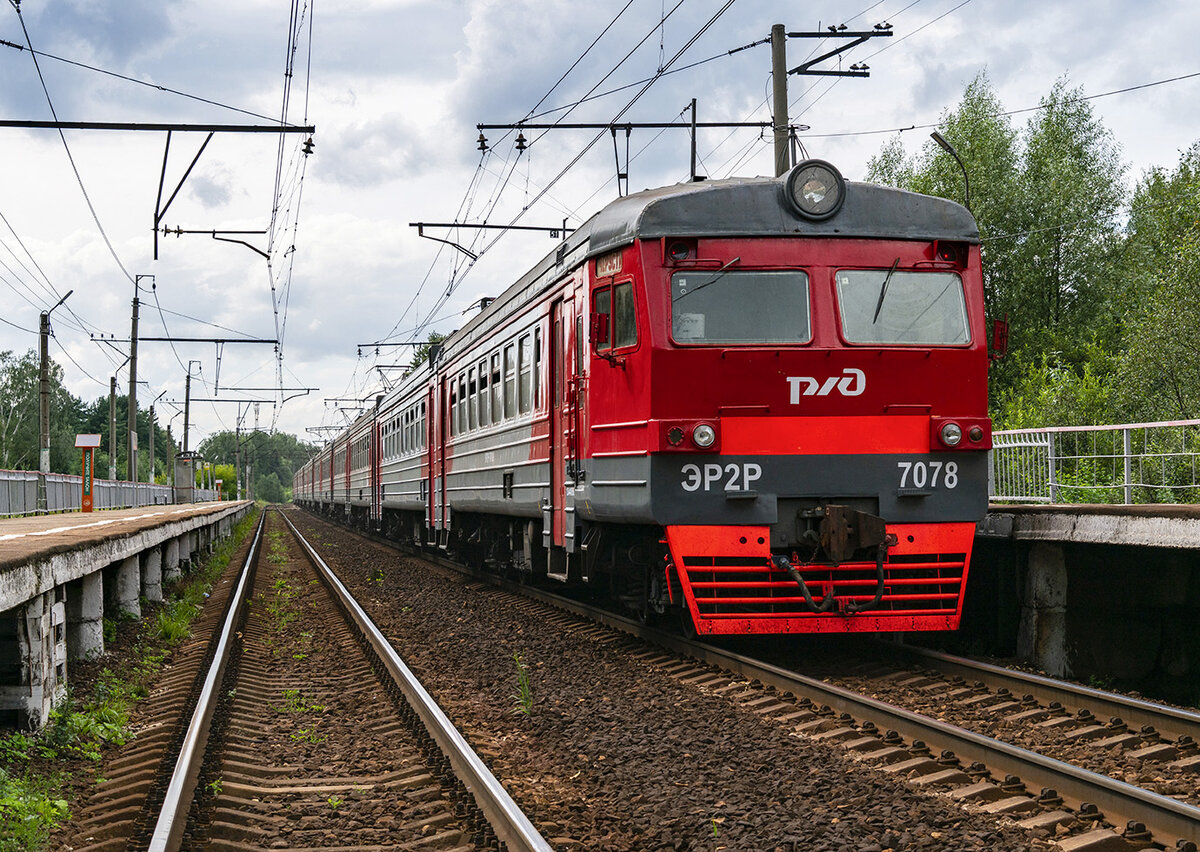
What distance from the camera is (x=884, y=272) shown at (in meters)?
8.55

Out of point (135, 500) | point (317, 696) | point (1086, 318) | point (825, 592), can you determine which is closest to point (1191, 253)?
point (1086, 318)

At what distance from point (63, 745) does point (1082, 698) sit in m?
5.46

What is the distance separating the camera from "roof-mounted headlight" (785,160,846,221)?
333 inches

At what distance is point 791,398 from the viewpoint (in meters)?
8.22

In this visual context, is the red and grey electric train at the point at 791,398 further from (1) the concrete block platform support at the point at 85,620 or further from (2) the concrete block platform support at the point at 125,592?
(2) the concrete block platform support at the point at 125,592

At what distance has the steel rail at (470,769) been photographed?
4520 mm

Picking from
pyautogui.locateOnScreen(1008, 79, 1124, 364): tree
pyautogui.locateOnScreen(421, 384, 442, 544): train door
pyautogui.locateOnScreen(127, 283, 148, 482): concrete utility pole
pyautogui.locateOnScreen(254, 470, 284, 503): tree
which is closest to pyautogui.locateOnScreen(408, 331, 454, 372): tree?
pyautogui.locateOnScreen(421, 384, 442, 544): train door

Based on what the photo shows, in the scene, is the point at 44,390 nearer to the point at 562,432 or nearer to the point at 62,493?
the point at 62,493

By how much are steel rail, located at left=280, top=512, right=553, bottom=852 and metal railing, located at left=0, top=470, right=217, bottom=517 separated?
1435 centimetres

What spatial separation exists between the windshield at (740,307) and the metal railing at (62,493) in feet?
54.3

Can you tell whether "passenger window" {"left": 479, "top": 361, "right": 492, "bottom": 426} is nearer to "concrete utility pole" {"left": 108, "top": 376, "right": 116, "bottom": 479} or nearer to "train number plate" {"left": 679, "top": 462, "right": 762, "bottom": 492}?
"train number plate" {"left": 679, "top": 462, "right": 762, "bottom": 492}

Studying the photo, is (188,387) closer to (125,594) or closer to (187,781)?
(125,594)

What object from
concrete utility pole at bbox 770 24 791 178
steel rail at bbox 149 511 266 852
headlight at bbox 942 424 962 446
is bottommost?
steel rail at bbox 149 511 266 852

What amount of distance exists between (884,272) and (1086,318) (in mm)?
29019
